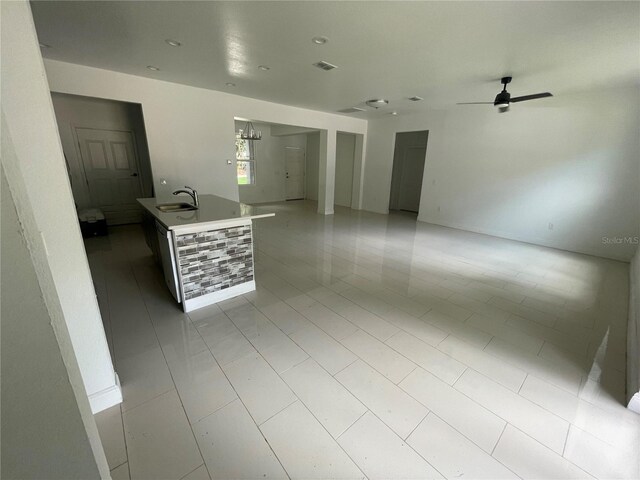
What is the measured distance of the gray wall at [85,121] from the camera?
4.90 meters

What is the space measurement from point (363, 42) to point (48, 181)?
2.87 meters

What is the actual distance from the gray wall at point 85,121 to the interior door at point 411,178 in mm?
6922

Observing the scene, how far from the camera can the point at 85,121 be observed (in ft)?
16.8

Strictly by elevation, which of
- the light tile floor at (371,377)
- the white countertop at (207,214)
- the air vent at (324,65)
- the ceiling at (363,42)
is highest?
the ceiling at (363,42)

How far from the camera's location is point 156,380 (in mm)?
1780

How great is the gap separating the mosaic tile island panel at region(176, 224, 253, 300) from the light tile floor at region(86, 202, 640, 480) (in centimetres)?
25

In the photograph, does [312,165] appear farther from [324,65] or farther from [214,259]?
[214,259]

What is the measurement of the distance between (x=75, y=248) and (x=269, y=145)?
8.17 meters

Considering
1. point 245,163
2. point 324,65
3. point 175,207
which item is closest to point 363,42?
point 324,65

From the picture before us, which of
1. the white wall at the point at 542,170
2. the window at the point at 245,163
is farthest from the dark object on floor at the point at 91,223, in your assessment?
the white wall at the point at 542,170

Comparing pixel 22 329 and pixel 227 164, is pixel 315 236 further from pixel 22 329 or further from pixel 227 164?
pixel 22 329

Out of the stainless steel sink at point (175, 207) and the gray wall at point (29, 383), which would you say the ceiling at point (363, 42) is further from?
the gray wall at point (29, 383)

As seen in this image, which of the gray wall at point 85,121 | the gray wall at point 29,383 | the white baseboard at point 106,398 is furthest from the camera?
the gray wall at point 85,121

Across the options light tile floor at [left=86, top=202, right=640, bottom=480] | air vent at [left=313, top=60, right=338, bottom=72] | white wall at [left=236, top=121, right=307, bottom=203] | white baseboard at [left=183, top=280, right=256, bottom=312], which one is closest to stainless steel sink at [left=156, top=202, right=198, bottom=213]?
light tile floor at [left=86, top=202, right=640, bottom=480]
